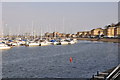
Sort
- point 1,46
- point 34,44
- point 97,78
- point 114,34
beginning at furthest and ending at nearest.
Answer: point 114,34, point 34,44, point 1,46, point 97,78

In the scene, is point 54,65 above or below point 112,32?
below

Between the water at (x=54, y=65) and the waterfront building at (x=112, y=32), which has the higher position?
the waterfront building at (x=112, y=32)

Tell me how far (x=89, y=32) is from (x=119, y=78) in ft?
544

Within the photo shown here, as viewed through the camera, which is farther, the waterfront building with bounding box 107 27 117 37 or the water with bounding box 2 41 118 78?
the waterfront building with bounding box 107 27 117 37

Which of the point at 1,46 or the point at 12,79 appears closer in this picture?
the point at 12,79

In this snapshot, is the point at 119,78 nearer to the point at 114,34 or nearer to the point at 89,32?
the point at 114,34

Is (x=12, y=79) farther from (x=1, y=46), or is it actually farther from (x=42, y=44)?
(x=42, y=44)

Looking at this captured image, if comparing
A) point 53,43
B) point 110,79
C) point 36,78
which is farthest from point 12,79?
point 53,43

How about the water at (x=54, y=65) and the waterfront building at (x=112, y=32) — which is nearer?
the water at (x=54, y=65)

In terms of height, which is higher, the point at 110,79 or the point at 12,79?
the point at 110,79

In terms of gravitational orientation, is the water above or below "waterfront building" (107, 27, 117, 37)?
below

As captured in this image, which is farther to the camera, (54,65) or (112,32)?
(112,32)

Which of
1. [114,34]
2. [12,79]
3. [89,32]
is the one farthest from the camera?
[89,32]

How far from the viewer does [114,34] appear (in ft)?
441
